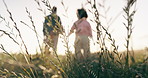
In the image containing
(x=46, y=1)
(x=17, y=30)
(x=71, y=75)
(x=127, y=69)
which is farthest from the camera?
(x=71, y=75)

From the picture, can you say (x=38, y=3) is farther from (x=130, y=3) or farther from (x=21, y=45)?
(x=130, y=3)

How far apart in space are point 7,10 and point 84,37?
6259 millimetres

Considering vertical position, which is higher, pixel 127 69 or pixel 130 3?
pixel 130 3

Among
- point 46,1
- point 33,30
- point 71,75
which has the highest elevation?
point 46,1

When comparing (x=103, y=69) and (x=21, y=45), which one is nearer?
(x=21, y=45)

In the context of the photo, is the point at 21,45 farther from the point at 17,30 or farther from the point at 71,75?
the point at 71,75

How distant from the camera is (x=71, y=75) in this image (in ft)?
6.06

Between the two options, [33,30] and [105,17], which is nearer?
[33,30]

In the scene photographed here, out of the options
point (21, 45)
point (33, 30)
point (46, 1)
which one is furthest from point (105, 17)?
point (21, 45)

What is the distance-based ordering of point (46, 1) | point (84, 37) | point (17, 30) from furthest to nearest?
point (84, 37)
point (46, 1)
point (17, 30)

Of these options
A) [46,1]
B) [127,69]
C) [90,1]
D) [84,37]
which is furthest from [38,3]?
[84,37]

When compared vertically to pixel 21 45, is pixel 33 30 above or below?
above

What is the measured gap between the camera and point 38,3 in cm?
174

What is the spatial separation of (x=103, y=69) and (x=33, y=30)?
0.64 meters
